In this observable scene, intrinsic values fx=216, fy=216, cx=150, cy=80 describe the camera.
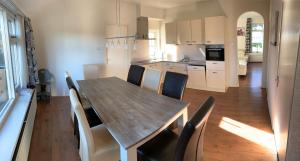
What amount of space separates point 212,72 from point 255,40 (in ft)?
22.6

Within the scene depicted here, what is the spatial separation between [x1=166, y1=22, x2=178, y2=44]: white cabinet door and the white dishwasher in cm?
113

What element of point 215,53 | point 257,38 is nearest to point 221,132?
point 215,53

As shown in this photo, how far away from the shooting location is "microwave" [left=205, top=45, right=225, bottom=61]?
5.80 metres

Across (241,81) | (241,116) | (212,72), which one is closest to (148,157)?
(241,116)

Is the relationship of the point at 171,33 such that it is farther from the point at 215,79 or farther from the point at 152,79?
the point at 152,79

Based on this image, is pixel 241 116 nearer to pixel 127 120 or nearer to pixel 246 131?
pixel 246 131

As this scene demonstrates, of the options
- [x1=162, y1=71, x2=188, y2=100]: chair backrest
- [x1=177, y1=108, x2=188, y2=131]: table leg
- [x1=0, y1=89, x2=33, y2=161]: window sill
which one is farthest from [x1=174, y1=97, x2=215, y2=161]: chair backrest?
[x1=0, y1=89, x2=33, y2=161]: window sill

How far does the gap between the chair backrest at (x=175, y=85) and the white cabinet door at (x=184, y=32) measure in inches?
149

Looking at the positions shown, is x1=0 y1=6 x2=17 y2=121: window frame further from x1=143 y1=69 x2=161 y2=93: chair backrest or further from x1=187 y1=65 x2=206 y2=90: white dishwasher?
x1=187 y1=65 x2=206 y2=90: white dishwasher

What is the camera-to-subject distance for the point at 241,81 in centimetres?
711

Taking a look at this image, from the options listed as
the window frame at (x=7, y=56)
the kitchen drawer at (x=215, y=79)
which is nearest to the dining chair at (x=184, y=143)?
the window frame at (x=7, y=56)

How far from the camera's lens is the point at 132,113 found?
222cm

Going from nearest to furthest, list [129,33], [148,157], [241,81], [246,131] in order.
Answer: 1. [148,157]
2. [246,131]
3. [129,33]
4. [241,81]

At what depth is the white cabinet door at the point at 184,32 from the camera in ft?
21.3
